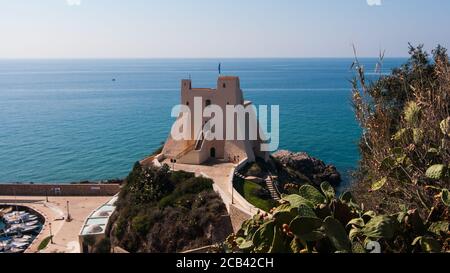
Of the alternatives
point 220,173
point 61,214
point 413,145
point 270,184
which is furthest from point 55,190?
point 413,145

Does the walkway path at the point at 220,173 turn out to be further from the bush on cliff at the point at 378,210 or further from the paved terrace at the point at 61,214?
the bush on cliff at the point at 378,210

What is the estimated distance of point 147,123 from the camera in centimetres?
7781

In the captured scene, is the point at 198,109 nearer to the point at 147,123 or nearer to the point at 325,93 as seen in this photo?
the point at 147,123

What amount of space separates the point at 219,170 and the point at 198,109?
17.7ft

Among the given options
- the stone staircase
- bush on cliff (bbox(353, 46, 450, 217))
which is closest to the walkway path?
the stone staircase

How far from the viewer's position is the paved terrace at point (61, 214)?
926 inches

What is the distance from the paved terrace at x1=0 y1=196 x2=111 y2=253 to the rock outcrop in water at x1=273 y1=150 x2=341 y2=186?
1642 cm

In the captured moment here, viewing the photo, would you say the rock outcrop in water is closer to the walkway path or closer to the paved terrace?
the walkway path

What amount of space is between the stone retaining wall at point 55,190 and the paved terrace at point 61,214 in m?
0.73

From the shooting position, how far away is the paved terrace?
2352cm

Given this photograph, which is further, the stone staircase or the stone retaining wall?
the stone retaining wall

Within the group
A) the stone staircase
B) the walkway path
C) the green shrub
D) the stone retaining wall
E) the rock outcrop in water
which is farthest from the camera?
the rock outcrop in water

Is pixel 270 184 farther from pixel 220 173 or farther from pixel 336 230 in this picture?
pixel 336 230

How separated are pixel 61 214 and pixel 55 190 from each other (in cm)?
524
